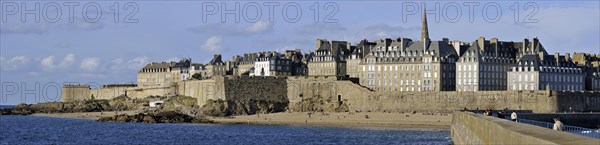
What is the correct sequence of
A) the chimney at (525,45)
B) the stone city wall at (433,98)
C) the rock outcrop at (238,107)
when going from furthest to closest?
the chimney at (525,45), the rock outcrop at (238,107), the stone city wall at (433,98)

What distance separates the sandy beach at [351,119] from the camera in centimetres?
5788

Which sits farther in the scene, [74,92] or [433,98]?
[74,92]

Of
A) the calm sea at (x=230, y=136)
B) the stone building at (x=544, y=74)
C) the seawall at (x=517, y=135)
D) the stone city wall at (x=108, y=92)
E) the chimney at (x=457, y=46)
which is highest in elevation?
the chimney at (x=457, y=46)

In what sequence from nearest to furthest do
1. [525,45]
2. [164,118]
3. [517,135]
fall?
1. [517,135]
2. [164,118]
3. [525,45]

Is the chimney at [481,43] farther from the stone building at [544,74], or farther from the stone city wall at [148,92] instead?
the stone city wall at [148,92]

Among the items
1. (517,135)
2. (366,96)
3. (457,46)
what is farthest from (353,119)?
(517,135)

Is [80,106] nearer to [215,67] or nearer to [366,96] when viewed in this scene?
[215,67]

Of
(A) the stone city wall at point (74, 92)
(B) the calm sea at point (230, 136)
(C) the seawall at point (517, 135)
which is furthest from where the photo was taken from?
(A) the stone city wall at point (74, 92)

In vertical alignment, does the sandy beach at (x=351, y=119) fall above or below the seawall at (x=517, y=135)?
below

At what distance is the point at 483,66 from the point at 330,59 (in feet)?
51.3

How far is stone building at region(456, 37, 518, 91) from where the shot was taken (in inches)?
2744

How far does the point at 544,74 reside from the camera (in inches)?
2689

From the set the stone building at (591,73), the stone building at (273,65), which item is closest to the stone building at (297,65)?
the stone building at (273,65)

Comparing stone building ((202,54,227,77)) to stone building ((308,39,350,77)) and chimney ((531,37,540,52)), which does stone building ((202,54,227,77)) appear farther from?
chimney ((531,37,540,52))
